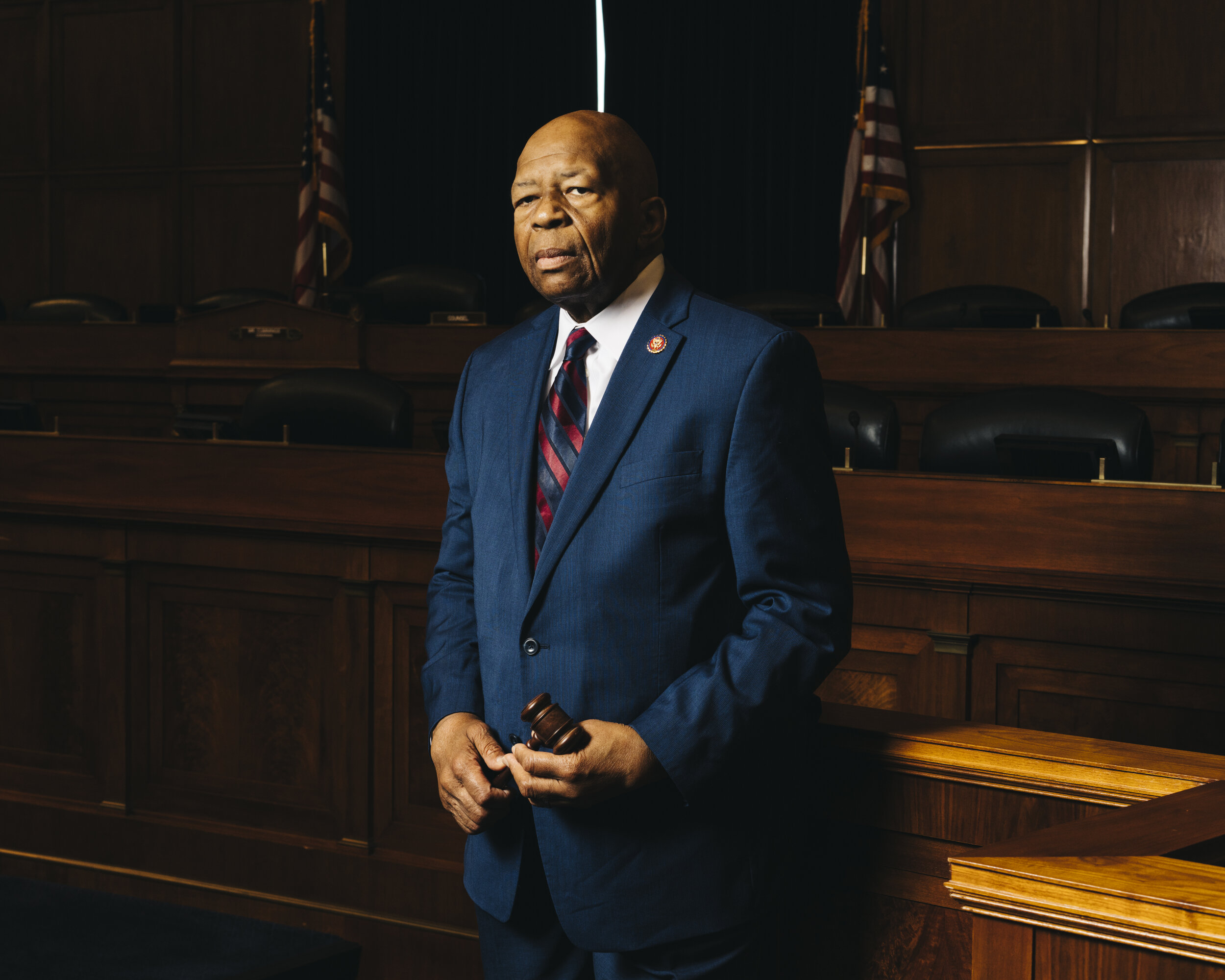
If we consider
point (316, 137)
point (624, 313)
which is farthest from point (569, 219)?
point (316, 137)

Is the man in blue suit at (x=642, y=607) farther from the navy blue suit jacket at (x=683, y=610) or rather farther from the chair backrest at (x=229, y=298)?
the chair backrest at (x=229, y=298)

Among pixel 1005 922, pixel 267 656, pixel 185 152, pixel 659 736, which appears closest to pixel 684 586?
pixel 659 736

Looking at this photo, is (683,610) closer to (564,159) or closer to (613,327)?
(613,327)

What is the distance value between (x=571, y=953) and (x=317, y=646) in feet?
4.58

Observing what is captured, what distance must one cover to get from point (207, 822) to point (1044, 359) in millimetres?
3176

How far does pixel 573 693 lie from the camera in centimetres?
135

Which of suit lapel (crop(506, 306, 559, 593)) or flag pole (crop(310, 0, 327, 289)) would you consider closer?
suit lapel (crop(506, 306, 559, 593))

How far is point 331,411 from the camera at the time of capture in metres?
3.47

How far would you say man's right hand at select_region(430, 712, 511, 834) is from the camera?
1336 mm

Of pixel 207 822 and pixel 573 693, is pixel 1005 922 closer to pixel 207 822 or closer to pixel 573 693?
pixel 573 693

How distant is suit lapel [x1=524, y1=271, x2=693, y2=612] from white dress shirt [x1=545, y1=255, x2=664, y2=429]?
4 centimetres

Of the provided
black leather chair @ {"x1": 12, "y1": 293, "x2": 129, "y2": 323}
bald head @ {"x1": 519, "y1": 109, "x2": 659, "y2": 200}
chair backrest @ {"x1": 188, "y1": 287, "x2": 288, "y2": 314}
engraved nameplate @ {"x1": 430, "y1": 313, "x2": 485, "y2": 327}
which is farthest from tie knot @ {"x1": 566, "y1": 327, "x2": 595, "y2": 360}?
black leather chair @ {"x1": 12, "y1": 293, "x2": 129, "y2": 323}

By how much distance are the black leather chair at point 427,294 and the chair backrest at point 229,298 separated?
1.85 ft

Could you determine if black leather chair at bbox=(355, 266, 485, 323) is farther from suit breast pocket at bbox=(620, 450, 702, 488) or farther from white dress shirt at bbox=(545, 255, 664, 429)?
suit breast pocket at bbox=(620, 450, 702, 488)
